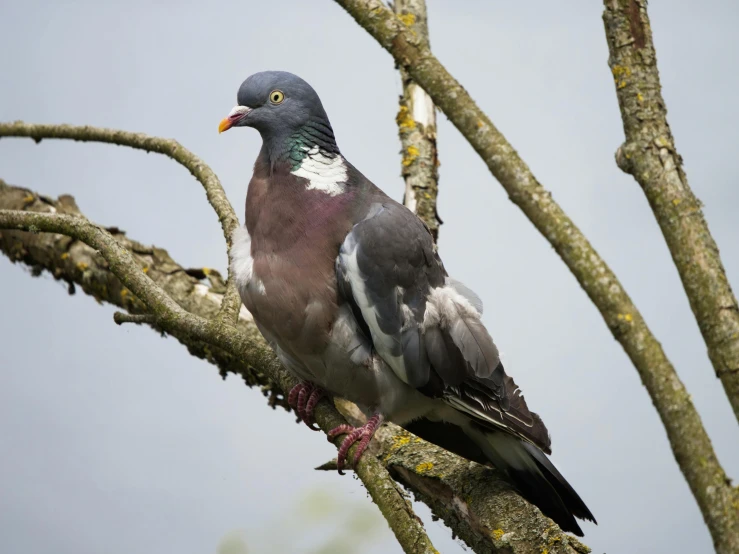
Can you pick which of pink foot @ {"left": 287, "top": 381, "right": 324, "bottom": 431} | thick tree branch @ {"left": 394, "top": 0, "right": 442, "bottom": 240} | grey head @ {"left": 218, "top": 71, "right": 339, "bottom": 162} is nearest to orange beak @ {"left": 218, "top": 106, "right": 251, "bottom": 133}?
grey head @ {"left": 218, "top": 71, "right": 339, "bottom": 162}

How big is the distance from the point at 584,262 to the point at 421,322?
0.73 m

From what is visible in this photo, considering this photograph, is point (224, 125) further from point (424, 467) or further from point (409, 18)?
point (409, 18)

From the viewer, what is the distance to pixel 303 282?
292 cm

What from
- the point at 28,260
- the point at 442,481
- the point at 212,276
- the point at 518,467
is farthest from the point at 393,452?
the point at 28,260

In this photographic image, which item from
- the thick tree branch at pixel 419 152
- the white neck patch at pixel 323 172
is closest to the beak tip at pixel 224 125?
the white neck patch at pixel 323 172

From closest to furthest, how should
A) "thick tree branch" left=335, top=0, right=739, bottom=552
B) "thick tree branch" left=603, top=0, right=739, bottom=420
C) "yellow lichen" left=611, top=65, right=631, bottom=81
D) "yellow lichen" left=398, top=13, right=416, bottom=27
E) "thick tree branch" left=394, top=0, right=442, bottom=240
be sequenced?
1. "thick tree branch" left=335, top=0, right=739, bottom=552
2. "thick tree branch" left=603, top=0, right=739, bottom=420
3. "yellow lichen" left=611, top=65, right=631, bottom=81
4. "thick tree branch" left=394, top=0, right=442, bottom=240
5. "yellow lichen" left=398, top=13, right=416, bottom=27

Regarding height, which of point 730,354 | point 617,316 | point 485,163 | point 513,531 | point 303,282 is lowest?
point 513,531

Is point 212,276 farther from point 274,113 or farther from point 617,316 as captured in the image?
point 617,316

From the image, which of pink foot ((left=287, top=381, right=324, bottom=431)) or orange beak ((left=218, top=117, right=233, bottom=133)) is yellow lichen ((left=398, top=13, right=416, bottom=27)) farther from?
pink foot ((left=287, top=381, right=324, bottom=431))

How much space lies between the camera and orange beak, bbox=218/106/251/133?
3.21 m

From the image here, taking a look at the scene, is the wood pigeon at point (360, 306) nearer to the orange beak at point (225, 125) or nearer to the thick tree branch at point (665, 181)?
the orange beak at point (225, 125)

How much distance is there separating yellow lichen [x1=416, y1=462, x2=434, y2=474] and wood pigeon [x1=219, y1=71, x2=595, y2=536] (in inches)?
3.7

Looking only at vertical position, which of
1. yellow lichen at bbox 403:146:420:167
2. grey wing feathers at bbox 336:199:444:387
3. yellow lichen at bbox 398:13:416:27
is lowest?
grey wing feathers at bbox 336:199:444:387

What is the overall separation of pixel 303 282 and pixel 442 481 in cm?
90
